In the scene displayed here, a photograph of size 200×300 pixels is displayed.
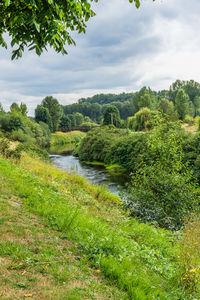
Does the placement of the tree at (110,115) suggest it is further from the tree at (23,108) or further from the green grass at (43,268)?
the green grass at (43,268)

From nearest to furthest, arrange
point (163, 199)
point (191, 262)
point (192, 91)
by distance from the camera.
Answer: point (191, 262)
point (163, 199)
point (192, 91)

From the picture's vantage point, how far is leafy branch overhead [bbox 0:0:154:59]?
12.0 feet

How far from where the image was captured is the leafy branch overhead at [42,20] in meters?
3.66

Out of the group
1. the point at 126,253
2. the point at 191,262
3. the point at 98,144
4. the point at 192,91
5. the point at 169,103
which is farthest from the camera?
the point at 192,91

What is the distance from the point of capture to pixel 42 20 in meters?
3.72

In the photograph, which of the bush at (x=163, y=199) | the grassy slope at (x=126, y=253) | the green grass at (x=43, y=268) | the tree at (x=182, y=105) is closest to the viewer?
the green grass at (x=43, y=268)

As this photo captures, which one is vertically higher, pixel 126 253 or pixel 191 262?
pixel 191 262

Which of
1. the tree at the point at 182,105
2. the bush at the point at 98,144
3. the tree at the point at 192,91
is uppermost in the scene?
the tree at the point at 192,91

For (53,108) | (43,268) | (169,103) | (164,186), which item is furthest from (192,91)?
(43,268)

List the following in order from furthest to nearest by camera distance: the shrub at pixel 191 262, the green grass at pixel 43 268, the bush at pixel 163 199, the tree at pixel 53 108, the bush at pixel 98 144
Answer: the tree at pixel 53 108 → the bush at pixel 98 144 → the bush at pixel 163 199 → the shrub at pixel 191 262 → the green grass at pixel 43 268

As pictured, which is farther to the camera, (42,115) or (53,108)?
(53,108)

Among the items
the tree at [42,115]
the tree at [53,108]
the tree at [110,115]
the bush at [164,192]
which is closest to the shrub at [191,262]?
the bush at [164,192]

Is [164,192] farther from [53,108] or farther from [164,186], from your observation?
[53,108]

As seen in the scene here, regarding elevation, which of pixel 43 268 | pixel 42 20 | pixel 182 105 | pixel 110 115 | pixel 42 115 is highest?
pixel 42 115
